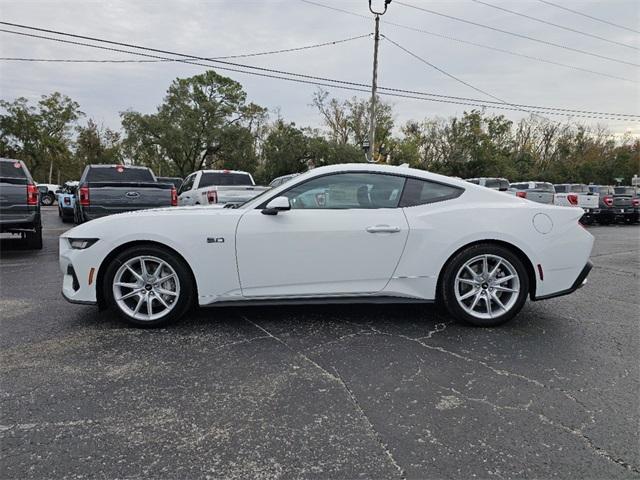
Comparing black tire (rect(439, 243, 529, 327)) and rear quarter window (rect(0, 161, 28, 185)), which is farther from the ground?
rear quarter window (rect(0, 161, 28, 185))

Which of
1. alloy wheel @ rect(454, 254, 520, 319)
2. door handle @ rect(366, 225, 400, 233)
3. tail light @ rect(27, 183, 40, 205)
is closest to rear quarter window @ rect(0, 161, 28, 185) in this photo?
tail light @ rect(27, 183, 40, 205)

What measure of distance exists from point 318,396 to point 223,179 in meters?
11.0

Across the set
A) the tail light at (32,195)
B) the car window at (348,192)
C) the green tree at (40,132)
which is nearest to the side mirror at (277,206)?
the car window at (348,192)

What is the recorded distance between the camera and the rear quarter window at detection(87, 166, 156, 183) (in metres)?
10.3

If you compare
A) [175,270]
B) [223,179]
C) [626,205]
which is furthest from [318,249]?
[626,205]

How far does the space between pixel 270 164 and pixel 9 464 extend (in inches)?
1443

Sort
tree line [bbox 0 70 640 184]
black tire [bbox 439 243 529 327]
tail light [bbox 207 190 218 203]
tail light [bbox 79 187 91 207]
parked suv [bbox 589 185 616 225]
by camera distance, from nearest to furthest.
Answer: black tire [bbox 439 243 529 327] < tail light [bbox 79 187 91 207] < tail light [bbox 207 190 218 203] < parked suv [bbox 589 185 616 225] < tree line [bbox 0 70 640 184]

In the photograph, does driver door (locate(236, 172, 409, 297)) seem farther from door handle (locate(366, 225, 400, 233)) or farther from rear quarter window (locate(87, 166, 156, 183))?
rear quarter window (locate(87, 166, 156, 183))

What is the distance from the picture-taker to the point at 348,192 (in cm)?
406

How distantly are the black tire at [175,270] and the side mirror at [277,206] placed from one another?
0.86 metres

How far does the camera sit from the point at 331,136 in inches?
1930

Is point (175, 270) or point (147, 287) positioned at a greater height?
point (175, 270)

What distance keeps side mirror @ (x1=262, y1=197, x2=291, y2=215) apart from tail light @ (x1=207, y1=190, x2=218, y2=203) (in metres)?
5.99

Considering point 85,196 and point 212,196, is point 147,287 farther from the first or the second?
point 212,196
